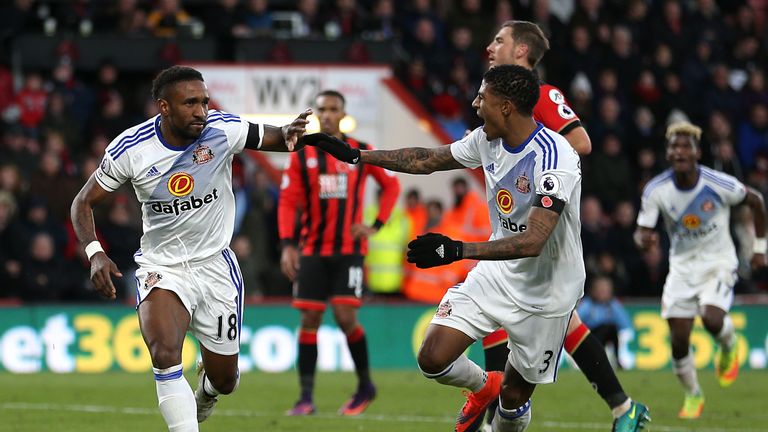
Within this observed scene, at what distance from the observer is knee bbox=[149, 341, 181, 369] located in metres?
7.97

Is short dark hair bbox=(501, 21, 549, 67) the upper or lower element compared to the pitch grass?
→ upper

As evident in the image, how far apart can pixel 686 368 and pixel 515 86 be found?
4.88 meters

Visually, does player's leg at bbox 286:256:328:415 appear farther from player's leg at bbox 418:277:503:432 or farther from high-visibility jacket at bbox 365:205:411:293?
high-visibility jacket at bbox 365:205:411:293

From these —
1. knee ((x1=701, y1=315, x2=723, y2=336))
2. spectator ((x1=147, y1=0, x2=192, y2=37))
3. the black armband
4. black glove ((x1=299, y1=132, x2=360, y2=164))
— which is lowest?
knee ((x1=701, y1=315, x2=723, y2=336))

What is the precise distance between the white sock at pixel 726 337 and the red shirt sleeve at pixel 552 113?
14.1 feet

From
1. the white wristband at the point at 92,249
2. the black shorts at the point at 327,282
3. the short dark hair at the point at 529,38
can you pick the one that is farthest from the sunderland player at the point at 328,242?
the white wristband at the point at 92,249

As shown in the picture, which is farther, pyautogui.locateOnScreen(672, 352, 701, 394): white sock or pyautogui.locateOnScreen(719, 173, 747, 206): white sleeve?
pyautogui.locateOnScreen(719, 173, 747, 206): white sleeve

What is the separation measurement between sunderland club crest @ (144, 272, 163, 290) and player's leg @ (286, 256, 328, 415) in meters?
3.66

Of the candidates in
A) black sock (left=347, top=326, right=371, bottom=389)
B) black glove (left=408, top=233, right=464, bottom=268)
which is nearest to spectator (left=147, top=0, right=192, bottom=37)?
black sock (left=347, top=326, right=371, bottom=389)

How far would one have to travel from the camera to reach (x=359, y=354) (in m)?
12.1

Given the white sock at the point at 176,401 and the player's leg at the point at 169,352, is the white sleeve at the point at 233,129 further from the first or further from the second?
the white sock at the point at 176,401

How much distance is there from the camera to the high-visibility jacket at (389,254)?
18625 millimetres

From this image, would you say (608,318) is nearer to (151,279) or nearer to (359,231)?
(359,231)

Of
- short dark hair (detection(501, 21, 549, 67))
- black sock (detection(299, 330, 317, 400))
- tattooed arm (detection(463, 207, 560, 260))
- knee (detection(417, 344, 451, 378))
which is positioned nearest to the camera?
tattooed arm (detection(463, 207, 560, 260))
